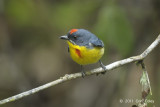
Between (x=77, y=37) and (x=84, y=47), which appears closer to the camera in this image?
(x=84, y=47)

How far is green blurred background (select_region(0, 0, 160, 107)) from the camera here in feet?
17.8

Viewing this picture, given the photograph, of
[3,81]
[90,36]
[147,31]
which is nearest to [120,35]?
[90,36]

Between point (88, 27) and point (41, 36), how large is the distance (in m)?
1.18

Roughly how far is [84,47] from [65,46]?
10.1ft

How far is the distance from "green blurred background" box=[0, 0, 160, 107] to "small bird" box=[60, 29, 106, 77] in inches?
13.5

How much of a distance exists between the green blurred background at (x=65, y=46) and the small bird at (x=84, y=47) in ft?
1.12

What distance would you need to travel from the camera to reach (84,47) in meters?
4.55

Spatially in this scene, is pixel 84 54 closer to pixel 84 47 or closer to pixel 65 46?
pixel 84 47

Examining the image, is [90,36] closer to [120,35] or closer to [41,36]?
[120,35]

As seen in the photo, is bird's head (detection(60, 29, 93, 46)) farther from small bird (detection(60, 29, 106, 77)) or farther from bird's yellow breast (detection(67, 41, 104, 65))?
bird's yellow breast (detection(67, 41, 104, 65))

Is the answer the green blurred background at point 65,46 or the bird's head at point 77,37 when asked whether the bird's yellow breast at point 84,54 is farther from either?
the green blurred background at point 65,46

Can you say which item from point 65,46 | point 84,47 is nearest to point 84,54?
point 84,47

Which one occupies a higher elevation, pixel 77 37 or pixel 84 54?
pixel 77 37

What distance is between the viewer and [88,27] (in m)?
7.17
